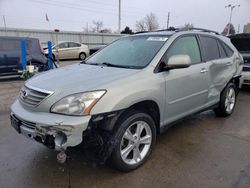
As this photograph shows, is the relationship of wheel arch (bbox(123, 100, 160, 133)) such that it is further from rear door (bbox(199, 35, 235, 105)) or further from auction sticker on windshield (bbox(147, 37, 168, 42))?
rear door (bbox(199, 35, 235, 105))

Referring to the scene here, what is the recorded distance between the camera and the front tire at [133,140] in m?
2.52

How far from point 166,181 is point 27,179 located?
160cm

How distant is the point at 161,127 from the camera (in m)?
3.10

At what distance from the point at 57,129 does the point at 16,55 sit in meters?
8.05

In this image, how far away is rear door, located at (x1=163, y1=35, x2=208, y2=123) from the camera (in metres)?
3.10

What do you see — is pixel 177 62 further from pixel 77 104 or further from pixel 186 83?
pixel 77 104

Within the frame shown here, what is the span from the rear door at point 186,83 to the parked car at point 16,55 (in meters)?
7.44

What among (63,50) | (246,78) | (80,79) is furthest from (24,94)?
(63,50)

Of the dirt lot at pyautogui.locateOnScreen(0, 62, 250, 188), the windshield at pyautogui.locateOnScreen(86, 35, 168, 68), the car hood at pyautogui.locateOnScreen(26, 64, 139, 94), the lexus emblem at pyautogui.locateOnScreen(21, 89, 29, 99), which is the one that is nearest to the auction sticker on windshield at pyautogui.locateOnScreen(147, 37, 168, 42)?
the windshield at pyautogui.locateOnScreen(86, 35, 168, 68)

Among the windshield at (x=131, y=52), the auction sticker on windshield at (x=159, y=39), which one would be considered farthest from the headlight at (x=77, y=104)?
the auction sticker on windshield at (x=159, y=39)

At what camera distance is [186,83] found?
331 centimetres

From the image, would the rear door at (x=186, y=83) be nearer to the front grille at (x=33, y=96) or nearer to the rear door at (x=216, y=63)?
the rear door at (x=216, y=63)

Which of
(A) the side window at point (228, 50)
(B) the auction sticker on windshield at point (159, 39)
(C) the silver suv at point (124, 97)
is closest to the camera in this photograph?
(C) the silver suv at point (124, 97)

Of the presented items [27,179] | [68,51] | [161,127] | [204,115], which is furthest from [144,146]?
[68,51]
